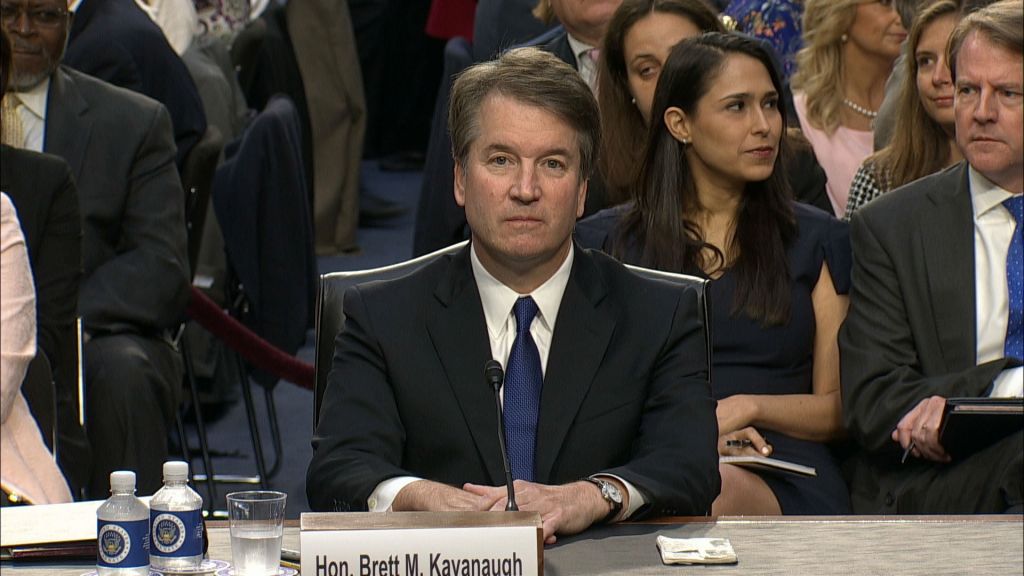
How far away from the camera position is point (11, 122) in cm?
399

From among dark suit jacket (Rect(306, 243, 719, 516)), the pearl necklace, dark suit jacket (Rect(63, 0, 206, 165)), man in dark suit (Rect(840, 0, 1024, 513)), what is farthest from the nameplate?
dark suit jacket (Rect(63, 0, 206, 165))

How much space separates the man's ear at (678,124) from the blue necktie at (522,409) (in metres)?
1.06

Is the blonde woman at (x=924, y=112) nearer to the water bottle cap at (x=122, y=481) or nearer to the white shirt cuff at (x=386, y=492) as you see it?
the white shirt cuff at (x=386, y=492)

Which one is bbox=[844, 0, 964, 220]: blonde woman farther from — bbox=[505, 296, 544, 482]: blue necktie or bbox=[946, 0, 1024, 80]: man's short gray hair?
bbox=[505, 296, 544, 482]: blue necktie

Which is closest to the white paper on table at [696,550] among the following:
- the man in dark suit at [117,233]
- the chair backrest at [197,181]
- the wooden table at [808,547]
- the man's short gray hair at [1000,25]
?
the wooden table at [808,547]

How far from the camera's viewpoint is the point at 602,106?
3799 mm

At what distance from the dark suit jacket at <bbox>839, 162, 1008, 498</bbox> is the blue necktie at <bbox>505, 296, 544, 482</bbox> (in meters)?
0.84

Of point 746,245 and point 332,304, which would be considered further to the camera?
point 746,245

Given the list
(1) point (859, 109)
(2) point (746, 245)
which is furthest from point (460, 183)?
(1) point (859, 109)

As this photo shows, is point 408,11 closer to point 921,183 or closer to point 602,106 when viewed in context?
point 602,106

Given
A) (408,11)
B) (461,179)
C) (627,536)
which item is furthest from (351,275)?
(408,11)

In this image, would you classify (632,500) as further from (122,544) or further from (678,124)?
(678,124)

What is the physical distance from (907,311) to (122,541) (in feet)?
5.41

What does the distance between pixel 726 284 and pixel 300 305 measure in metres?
1.81
